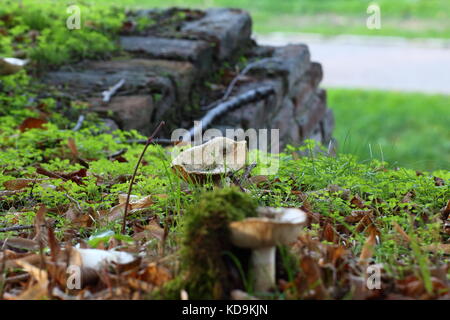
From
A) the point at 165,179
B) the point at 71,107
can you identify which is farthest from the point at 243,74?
the point at 165,179

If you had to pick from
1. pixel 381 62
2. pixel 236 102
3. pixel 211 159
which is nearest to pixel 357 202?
pixel 211 159

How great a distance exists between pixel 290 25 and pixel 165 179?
41.1 ft

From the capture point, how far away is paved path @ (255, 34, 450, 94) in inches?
452

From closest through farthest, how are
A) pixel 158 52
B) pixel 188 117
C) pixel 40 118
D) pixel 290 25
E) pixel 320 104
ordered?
pixel 40 118
pixel 188 117
pixel 158 52
pixel 320 104
pixel 290 25

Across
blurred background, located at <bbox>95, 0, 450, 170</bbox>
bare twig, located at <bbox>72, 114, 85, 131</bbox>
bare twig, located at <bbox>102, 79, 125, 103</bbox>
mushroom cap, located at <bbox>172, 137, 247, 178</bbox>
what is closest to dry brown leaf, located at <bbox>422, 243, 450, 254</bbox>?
mushroom cap, located at <bbox>172, 137, 247, 178</bbox>

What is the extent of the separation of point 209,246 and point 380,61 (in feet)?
37.7

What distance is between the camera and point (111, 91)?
5.66 meters

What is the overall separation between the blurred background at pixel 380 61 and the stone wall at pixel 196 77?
616mm

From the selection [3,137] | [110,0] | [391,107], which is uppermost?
[110,0]

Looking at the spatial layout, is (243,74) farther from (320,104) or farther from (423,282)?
(423,282)

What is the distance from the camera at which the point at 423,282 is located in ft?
6.59

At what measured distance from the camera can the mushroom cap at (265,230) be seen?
1.75 metres

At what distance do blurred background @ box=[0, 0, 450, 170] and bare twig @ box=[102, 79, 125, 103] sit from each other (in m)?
1.80
